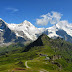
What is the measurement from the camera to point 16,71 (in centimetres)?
16100

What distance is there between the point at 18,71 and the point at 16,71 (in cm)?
248

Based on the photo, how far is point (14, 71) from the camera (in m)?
161

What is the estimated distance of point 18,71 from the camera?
161750 millimetres

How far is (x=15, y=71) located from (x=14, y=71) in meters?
1.30

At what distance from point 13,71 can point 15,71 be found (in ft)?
9.06

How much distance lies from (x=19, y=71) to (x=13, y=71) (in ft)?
24.2

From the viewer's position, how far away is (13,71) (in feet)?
531

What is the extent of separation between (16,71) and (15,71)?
4.11ft

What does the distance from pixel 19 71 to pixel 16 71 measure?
376 cm

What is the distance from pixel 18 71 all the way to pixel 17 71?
48.9 inches

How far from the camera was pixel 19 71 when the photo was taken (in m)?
162

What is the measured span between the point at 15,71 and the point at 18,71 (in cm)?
366
